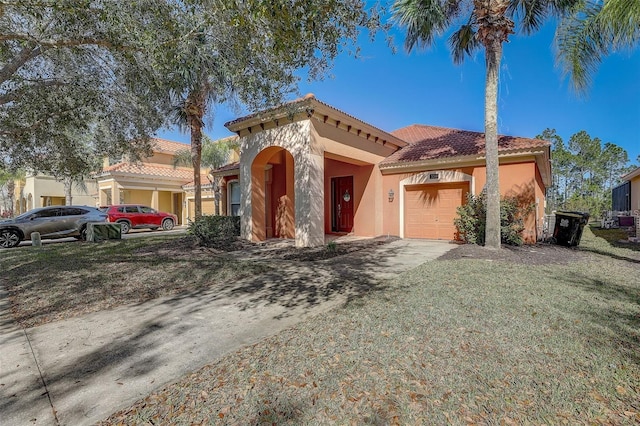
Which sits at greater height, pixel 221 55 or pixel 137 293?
pixel 221 55

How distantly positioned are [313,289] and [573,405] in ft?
13.1

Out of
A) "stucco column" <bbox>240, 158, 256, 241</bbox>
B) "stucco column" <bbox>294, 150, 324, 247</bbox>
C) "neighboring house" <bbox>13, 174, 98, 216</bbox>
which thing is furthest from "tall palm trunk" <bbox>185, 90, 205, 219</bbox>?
"neighboring house" <bbox>13, 174, 98, 216</bbox>

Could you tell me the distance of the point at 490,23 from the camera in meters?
8.32

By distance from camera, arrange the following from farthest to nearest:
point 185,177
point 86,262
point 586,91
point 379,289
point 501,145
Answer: point 185,177, point 501,145, point 586,91, point 86,262, point 379,289

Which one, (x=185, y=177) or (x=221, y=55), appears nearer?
(x=221, y=55)

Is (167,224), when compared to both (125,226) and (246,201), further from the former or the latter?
(246,201)

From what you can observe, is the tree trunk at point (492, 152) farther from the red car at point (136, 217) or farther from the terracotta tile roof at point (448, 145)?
the red car at point (136, 217)

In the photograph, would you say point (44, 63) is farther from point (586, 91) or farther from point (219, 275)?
point (586, 91)

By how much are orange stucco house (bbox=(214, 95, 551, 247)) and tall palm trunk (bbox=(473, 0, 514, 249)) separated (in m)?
2.32

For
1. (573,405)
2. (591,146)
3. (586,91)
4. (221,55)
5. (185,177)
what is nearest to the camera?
(573,405)

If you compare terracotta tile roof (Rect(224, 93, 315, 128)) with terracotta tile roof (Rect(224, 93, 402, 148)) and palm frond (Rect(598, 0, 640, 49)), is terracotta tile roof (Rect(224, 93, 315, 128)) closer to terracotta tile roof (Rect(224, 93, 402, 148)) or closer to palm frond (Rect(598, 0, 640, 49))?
terracotta tile roof (Rect(224, 93, 402, 148))

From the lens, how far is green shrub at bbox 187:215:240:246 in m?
10.7

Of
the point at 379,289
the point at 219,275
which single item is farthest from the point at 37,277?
the point at 379,289

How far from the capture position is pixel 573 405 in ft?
7.50
